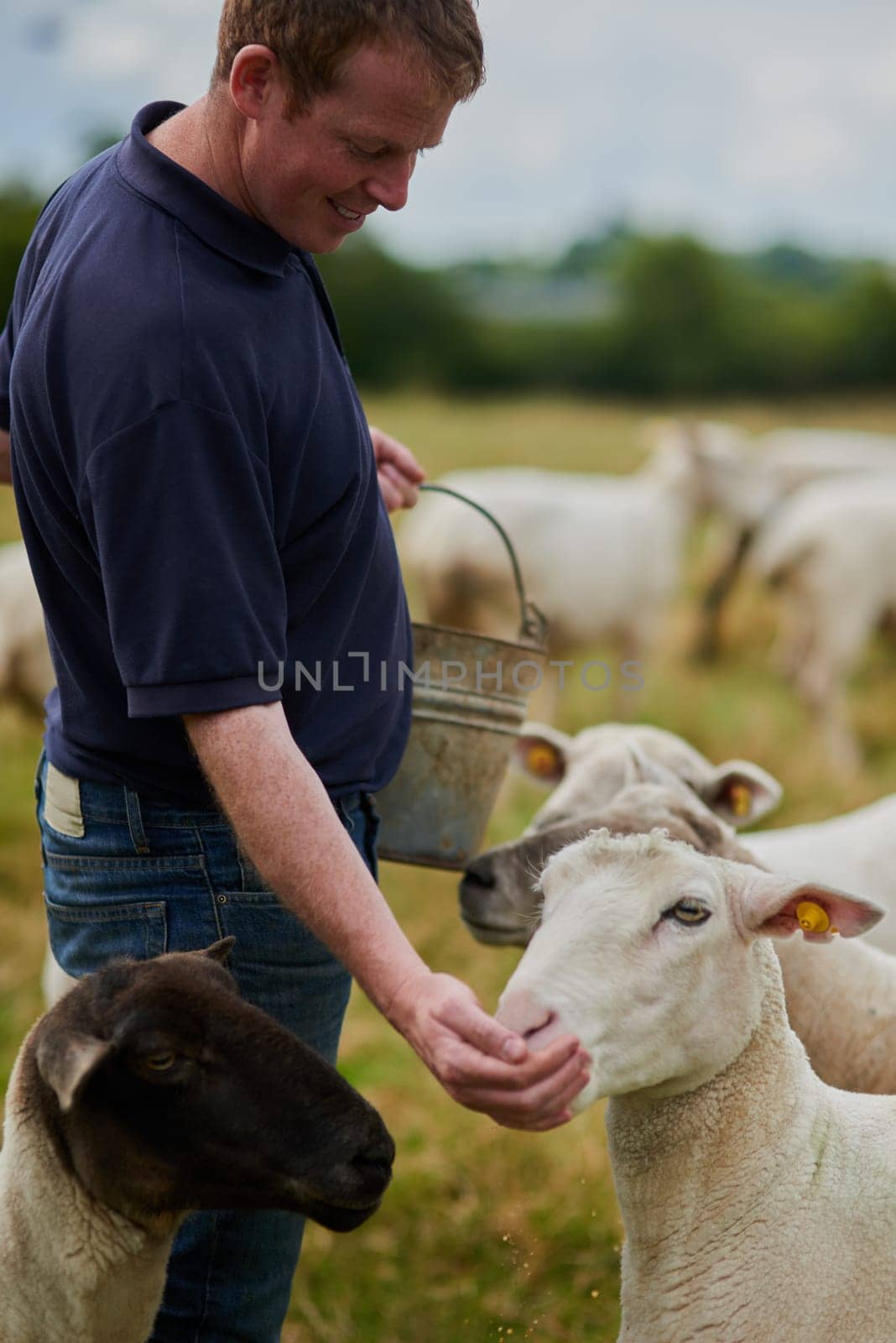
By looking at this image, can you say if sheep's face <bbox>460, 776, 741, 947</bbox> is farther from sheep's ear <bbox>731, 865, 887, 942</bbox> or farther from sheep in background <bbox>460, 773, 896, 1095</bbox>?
sheep's ear <bbox>731, 865, 887, 942</bbox>

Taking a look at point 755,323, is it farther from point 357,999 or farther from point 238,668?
point 238,668

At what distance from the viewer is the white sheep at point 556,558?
8.78 meters

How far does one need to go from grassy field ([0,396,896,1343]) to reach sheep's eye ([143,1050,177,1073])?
1688mm

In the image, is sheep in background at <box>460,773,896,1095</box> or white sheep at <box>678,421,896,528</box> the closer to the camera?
sheep in background at <box>460,773,896,1095</box>

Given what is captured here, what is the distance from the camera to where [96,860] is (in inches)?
91.4

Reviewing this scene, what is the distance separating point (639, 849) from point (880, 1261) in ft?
2.56

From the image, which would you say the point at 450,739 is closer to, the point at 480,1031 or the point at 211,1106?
the point at 211,1106

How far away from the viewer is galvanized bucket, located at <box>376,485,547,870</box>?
299 centimetres

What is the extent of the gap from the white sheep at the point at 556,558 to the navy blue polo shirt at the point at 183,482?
630 centimetres

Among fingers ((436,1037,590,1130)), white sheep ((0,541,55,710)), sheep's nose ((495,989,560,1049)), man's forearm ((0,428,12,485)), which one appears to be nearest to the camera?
fingers ((436,1037,590,1130))

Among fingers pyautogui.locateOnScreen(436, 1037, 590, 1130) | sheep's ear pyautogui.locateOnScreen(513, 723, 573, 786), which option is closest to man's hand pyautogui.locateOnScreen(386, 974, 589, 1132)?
fingers pyautogui.locateOnScreen(436, 1037, 590, 1130)

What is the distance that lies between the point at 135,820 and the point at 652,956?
0.84 m

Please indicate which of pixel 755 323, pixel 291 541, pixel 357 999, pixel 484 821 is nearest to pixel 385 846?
pixel 484 821

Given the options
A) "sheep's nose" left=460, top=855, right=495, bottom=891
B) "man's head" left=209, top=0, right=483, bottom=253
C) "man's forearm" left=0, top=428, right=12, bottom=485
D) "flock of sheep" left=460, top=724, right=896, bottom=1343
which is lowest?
"sheep's nose" left=460, top=855, right=495, bottom=891
